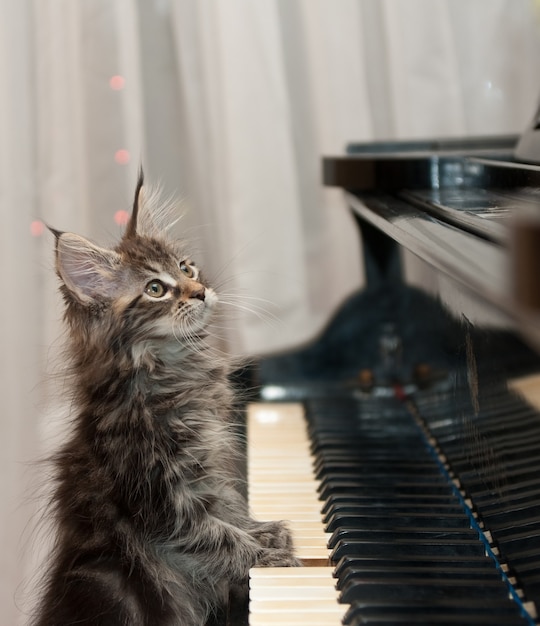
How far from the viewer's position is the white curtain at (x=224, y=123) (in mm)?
2160

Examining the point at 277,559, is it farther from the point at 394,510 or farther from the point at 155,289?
the point at 155,289

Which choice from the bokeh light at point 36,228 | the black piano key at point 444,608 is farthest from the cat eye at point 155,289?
the bokeh light at point 36,228

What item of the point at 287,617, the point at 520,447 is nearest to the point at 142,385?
the point at 287,617

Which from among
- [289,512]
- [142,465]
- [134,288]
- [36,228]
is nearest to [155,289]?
[134,288]

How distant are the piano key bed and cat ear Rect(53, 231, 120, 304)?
44 centimetres

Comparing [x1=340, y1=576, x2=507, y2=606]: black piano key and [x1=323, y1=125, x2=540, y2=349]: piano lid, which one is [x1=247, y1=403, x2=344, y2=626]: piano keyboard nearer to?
[x1=340, y1=576, x2=507, y2=606]: black piano key

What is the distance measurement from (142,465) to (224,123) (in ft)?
4.13

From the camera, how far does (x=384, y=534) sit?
1.20 metres

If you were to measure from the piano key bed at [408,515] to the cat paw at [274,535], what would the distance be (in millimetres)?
26

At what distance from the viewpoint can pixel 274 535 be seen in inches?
48.4

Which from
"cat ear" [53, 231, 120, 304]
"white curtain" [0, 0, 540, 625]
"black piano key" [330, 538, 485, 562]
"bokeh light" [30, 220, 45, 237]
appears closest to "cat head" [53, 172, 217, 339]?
"cat ear" [53, 231, 120, 304]

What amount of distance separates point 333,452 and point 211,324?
0.34 meters

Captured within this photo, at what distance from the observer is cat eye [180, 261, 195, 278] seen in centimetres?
144

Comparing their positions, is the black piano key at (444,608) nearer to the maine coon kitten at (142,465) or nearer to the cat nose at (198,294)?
the maine coon kitten at (142,465)
